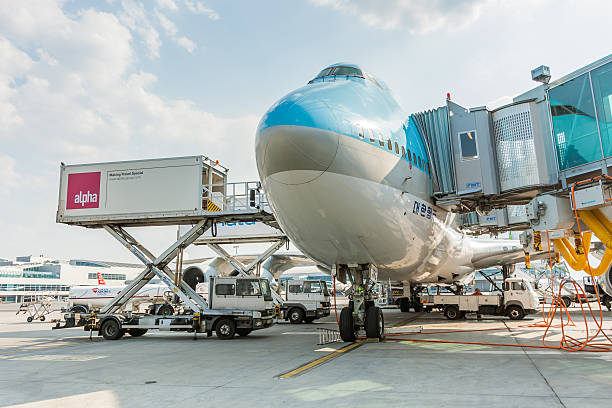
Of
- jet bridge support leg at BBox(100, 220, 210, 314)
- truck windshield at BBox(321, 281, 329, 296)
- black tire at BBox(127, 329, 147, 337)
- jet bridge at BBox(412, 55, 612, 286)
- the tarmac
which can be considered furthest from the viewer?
truck windshield at BBox(321, 281, 329, 296)

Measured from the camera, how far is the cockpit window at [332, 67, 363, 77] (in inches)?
358

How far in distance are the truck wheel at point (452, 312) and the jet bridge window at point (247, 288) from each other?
9.61 m

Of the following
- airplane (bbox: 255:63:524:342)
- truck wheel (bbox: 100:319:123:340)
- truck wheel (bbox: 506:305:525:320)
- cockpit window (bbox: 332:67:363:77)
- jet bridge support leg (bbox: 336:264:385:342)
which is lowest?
truck wheel (bbox: 506:305:525:320)

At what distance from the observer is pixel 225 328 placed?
13492 mm

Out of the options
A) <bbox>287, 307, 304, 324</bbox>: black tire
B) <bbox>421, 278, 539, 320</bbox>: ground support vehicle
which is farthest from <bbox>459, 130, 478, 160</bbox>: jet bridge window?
<bbox>287, 307, 304, 324</bbox>: black tire

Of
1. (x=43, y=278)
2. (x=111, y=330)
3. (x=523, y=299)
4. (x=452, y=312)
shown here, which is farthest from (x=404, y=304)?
(x=43, y=278)

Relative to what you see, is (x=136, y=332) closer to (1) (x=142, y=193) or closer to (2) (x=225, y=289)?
(2) (x=225, y=289)

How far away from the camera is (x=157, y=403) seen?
5.20 m

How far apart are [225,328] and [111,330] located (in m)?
3.77

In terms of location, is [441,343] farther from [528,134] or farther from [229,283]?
[229,283]

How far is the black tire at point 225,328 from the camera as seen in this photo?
13414 millimetres

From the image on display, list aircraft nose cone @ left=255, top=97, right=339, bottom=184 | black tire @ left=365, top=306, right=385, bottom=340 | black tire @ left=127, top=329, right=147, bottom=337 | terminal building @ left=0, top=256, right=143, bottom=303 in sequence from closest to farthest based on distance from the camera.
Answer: aircraft nose cone @ left=255, top=97, right=339, bottom=184 < black tire @ left=365, top=306, right=385, bottom=340 < black tire @ left=127, top=329, right=147, bottom=337 < terminal building @ left=0, top=256, right=143, bottom=303

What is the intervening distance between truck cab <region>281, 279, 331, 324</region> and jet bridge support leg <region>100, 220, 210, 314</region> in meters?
5.22

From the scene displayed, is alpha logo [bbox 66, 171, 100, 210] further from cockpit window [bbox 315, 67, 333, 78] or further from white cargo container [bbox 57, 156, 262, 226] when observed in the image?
cockpit window [bbox 315, 67, 333, 78]
